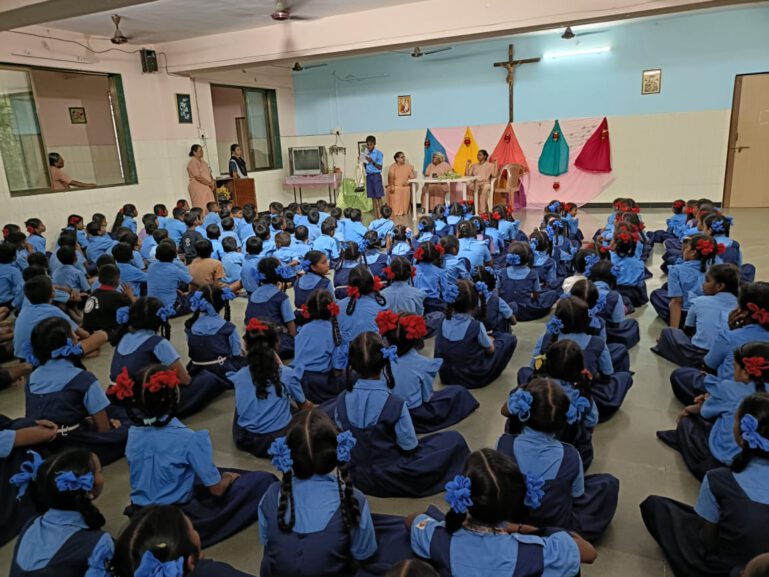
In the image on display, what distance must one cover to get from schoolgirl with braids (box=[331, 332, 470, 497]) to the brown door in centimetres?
940

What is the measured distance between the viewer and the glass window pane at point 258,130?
11.6 metres

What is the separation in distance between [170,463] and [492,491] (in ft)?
4.35

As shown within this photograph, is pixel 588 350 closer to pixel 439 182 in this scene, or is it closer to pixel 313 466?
pixel 313 466

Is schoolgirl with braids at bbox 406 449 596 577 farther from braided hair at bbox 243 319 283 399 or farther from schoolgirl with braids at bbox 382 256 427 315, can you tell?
schoolgirl with braids at bbox 382 256 427 315

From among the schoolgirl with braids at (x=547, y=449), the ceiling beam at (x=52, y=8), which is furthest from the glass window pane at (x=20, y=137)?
the schoolgirl with braids at (x=547, y=449)

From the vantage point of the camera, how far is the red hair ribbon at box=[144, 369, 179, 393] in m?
2.07

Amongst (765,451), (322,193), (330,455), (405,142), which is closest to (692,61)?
(405,142)

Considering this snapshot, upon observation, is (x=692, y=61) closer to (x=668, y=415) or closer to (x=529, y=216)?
(x=529, y=216)

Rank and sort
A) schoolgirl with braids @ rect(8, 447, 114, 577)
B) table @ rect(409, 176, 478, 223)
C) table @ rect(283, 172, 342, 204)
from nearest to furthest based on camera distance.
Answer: schoolgirl with braids @ rect(8, 447, 114, 577) → table @ rect(409, 176, 478, 223) → table @ rect(283, 172, 342, 204)

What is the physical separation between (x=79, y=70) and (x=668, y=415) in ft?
28.8

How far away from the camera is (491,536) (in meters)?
1.47

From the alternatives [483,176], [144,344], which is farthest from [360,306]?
[483,176]

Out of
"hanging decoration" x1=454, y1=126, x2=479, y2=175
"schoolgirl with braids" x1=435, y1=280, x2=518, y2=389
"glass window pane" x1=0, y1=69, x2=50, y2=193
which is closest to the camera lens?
"schoolgirl with braids" x1=435, y1=280, x2=518, y2=389

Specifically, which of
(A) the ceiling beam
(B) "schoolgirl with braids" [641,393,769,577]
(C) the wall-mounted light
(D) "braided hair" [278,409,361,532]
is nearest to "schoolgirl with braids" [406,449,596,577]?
(D) "braided hair" [278,409,361,532]
